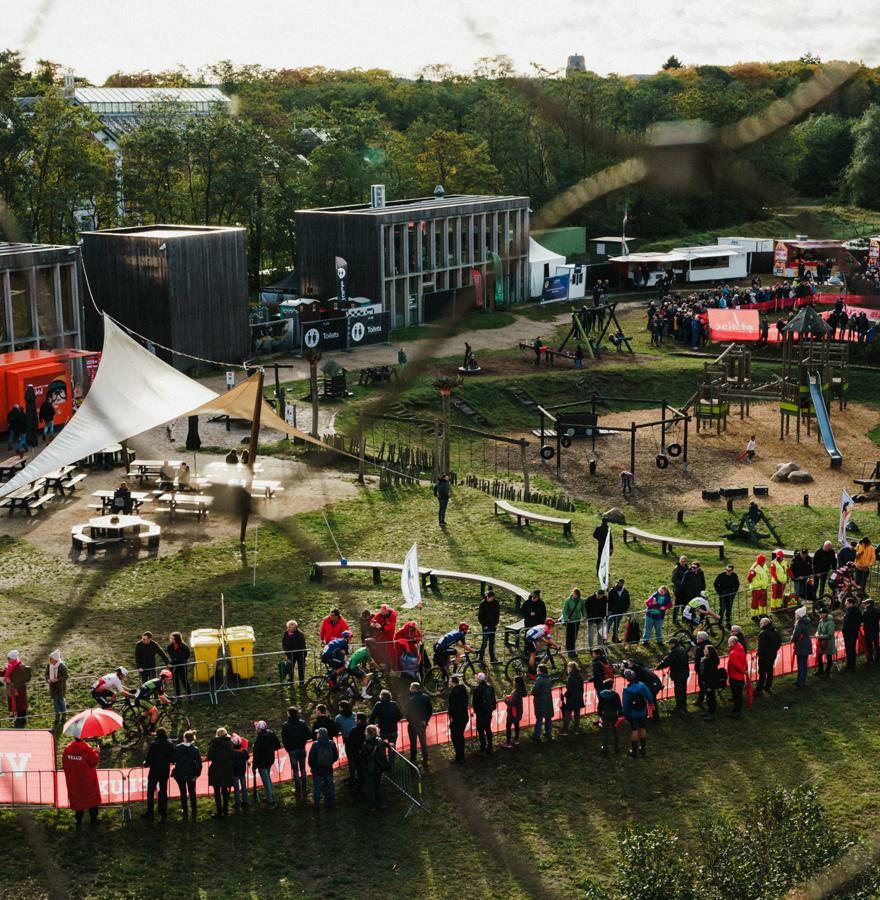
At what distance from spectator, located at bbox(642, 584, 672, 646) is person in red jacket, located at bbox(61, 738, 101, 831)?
8818mm

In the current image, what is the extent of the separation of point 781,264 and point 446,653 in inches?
1852

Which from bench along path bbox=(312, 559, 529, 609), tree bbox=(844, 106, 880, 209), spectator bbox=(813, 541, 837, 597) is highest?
tree bbox=(844, 106, 880, 209)

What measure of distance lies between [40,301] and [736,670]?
2441 centimetres

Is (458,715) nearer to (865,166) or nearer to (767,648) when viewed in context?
(767,648)

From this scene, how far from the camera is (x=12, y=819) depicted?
13.6 metres

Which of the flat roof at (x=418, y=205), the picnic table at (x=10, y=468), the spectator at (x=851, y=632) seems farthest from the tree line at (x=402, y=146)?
the picnic table at (x=10, y=468)

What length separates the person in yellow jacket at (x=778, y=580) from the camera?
2033 cm

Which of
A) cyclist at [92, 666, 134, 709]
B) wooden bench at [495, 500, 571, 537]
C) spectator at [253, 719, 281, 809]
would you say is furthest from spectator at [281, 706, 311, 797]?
wooden bench at [495, 500, 571, 537]

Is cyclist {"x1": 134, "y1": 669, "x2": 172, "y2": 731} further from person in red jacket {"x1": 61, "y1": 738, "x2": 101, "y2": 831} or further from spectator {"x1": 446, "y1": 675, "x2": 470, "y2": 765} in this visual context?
spectator {"x1": 446, "y1": 675, "x2": 470, "y2": 765}

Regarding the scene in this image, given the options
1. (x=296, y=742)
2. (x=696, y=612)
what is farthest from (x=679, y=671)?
(x=296, y=742)

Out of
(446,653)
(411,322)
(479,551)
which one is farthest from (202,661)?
(411,322)

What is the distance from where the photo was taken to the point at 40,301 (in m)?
34.5

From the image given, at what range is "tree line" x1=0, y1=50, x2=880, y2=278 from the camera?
98.3 inches

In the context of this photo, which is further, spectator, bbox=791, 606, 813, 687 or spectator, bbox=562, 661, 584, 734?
spectator, bbox=791, 606, 813, 687
